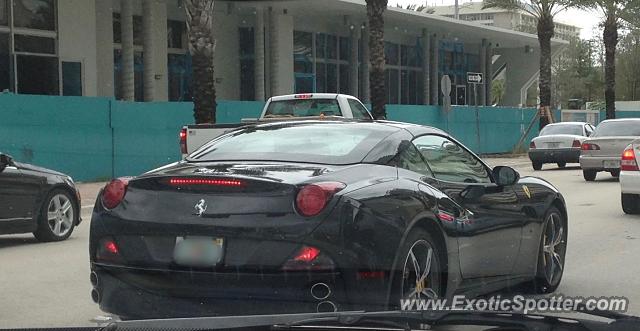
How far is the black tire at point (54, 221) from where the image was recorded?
437 inches

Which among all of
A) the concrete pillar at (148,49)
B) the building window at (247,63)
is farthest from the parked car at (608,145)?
the building window at (247,63)

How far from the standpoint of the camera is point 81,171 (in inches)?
766

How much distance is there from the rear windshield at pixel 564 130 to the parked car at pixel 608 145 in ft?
16.1

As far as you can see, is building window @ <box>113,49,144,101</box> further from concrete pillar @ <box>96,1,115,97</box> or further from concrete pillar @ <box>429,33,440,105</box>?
concrete pillar @ <box>429,33,440,105</box>

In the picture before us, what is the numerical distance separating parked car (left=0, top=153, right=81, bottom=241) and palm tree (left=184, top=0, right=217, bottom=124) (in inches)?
358

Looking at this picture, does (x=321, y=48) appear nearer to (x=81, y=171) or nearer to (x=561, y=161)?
(x=561, y=161)

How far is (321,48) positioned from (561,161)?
17.2 m

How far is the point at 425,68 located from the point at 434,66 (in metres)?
1.14

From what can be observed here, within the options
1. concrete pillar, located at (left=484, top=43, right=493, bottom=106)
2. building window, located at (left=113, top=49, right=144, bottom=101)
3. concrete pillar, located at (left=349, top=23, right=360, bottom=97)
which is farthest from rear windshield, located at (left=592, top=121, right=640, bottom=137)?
concrete pillar, located at (left=484, top=43, right=493, bottom=106)

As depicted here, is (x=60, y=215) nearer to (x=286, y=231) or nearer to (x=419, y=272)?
(x=419, y=272)

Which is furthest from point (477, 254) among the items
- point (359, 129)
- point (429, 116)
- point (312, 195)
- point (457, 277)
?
point (429, 116)

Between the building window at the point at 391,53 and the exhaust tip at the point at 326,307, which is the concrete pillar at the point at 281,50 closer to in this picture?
the building window at the point at 391,53

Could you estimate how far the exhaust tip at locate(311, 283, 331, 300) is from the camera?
16.1 ft

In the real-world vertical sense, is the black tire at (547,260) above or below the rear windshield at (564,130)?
below
